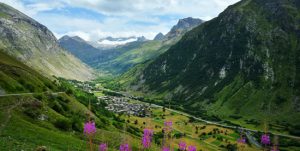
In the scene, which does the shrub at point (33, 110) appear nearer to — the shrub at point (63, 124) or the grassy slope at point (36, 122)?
the grassy slope at point (36, 122)

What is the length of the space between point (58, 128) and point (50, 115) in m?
6.07

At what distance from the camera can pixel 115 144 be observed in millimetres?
82812

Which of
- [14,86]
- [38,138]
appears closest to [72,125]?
[14,86]

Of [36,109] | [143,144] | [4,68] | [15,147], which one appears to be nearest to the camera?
[143,144]

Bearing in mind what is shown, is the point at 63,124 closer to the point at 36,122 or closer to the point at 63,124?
the point at 63,124

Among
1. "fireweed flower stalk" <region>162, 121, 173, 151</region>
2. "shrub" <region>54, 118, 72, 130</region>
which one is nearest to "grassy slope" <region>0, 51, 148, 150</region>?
"shrub" <region>54, 118, 72, 130</region>

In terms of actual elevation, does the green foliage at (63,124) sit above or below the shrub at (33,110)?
below

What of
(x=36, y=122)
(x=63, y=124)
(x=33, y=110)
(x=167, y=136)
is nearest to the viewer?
(x=167, y=136)

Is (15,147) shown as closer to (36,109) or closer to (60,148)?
(60,148)

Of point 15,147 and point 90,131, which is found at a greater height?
point 90,131

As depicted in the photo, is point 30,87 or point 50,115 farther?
point 30,87

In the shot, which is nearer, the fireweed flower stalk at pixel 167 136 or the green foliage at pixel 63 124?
the fireweed flower stalk at pixel 167 136

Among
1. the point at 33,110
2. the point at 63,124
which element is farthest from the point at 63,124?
the point at 33,110

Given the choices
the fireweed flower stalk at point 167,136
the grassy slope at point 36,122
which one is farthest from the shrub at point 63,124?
the fireweed flower stalk at point 167,136
